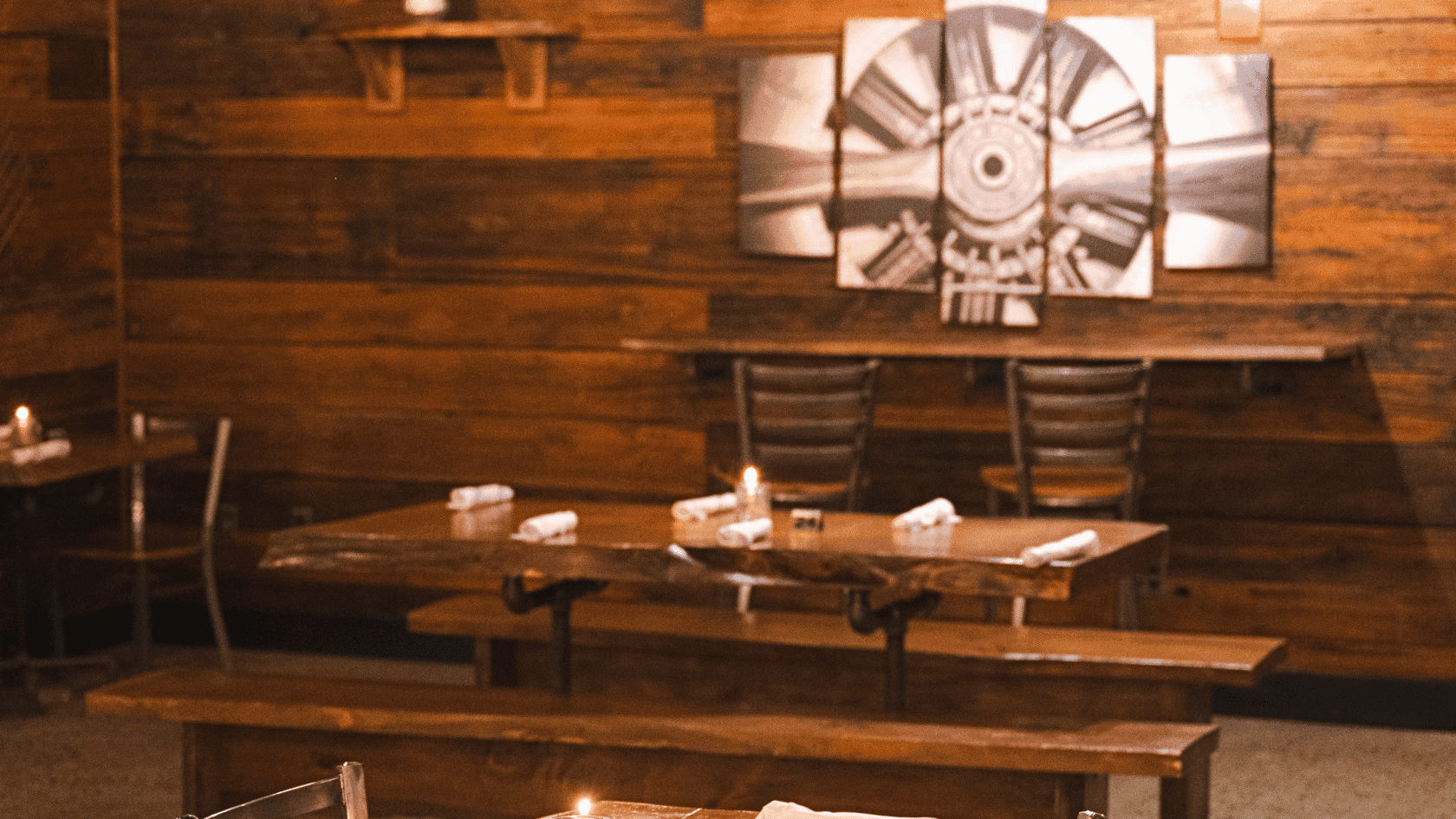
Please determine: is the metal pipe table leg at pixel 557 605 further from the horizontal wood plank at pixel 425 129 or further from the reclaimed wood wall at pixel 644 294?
the horizontal wood plank at pixel 425 129

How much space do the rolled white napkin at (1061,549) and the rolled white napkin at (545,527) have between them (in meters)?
0.97

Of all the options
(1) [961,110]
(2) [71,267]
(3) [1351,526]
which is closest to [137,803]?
(2) [71,267]

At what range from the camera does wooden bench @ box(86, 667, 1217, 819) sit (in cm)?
337

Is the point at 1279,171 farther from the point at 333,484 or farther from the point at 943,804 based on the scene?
the point at 333,484

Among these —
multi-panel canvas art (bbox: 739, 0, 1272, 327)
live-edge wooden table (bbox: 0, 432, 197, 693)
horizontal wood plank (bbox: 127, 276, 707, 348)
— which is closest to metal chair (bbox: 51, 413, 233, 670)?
live-edge wooden table (bbox: 0, 432, 197, 693)

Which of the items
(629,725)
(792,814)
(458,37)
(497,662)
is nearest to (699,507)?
(629,725)

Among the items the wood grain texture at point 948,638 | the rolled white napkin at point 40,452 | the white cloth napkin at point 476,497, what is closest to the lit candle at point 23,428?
the rolled white napkin at point 40,452

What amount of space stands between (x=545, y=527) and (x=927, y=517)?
0.81 metres

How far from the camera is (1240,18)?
515cm

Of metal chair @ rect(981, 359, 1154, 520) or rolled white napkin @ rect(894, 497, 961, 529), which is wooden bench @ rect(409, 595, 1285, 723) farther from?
metal chair @ rect(981, 359, 1154, 520)

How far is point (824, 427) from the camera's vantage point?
16.3 ft

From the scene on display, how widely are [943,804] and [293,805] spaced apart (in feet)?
5.44

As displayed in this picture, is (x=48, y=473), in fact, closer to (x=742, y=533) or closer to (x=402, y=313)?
(x=402, y=313)

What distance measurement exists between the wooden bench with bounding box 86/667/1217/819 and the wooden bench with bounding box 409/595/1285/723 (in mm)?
378
